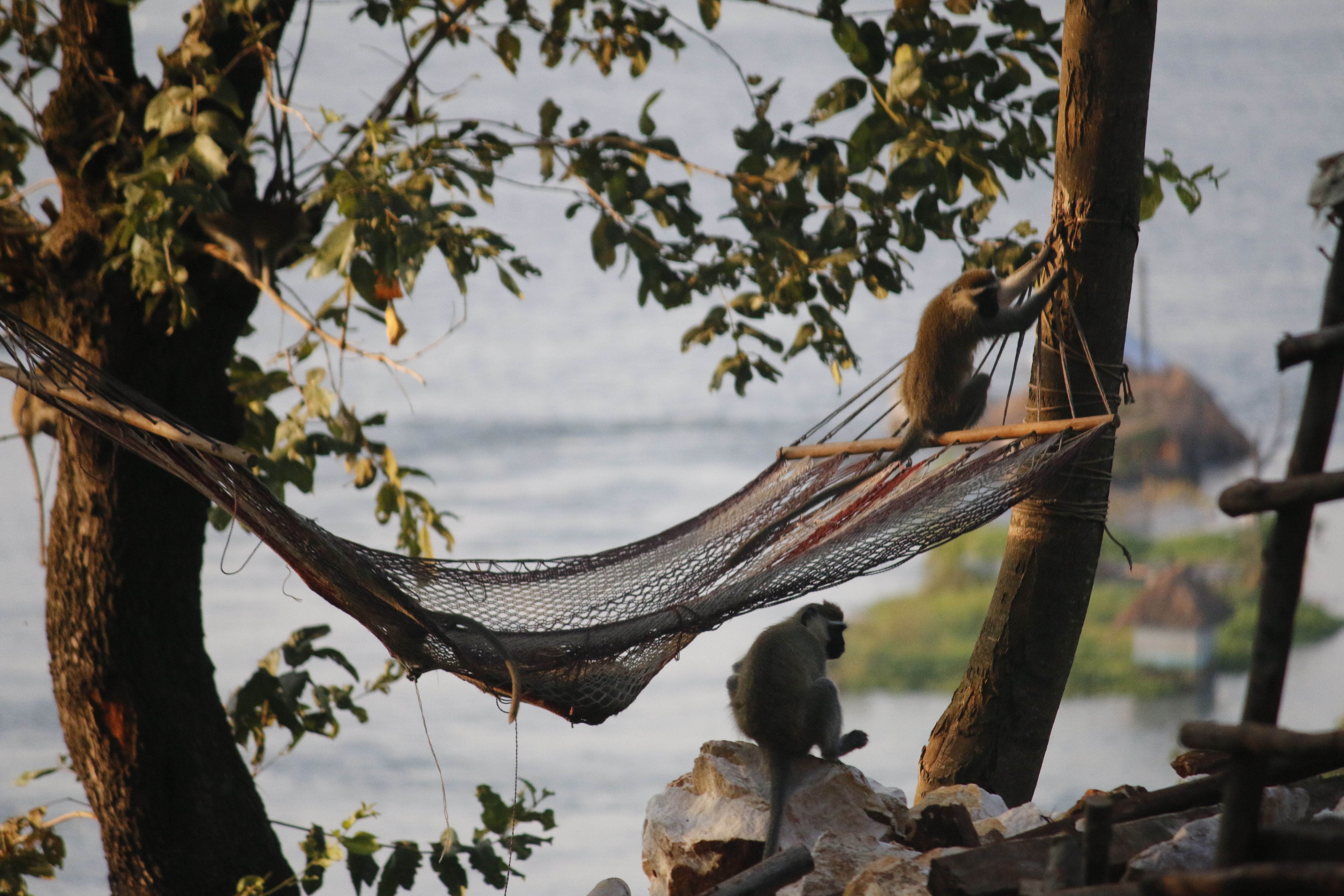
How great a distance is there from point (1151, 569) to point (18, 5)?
28.1 feet

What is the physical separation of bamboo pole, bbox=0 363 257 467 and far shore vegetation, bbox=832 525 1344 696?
776 centimetres

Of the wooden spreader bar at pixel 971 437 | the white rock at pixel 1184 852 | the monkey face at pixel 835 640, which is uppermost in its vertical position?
the wooden spreader bar at pixel 971 437

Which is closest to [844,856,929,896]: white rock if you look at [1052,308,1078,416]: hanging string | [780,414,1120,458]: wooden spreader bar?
[780,414,1120,458]: wooden spreader bar

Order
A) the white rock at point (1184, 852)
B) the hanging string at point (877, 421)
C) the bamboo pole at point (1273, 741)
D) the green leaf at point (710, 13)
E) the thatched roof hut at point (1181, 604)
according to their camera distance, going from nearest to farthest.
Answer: the bamboo pole at point (1273, 741), the white rock at point (1184, 852), the hanging string at point (877, 421), the green leaf at point (710, 13), the thatched roof hut at point (1181, 604)

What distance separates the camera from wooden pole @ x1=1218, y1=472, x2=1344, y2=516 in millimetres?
1087

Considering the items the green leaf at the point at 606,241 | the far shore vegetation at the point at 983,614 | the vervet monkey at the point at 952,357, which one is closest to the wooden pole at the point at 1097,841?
the vervet monkey at the point at 952,357

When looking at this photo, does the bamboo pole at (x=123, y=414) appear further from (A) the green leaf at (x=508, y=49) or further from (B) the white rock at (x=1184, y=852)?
(A) the green leaf at (x=508, y=49)

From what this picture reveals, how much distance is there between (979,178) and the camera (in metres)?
2.65

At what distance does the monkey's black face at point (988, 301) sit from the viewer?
2.77m

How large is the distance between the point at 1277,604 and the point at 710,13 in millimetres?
2310

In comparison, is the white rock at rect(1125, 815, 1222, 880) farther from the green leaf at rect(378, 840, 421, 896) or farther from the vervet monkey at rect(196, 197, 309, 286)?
the vervet monkey at rect(196, 197, 309, 286)

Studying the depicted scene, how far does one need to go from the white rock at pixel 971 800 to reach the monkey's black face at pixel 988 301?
1.12 meters

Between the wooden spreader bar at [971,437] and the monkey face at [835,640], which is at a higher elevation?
the wooden spreader bar at [971,437]

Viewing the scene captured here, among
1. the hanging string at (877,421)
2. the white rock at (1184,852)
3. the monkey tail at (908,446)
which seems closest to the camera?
the white rock at (1184,852)
